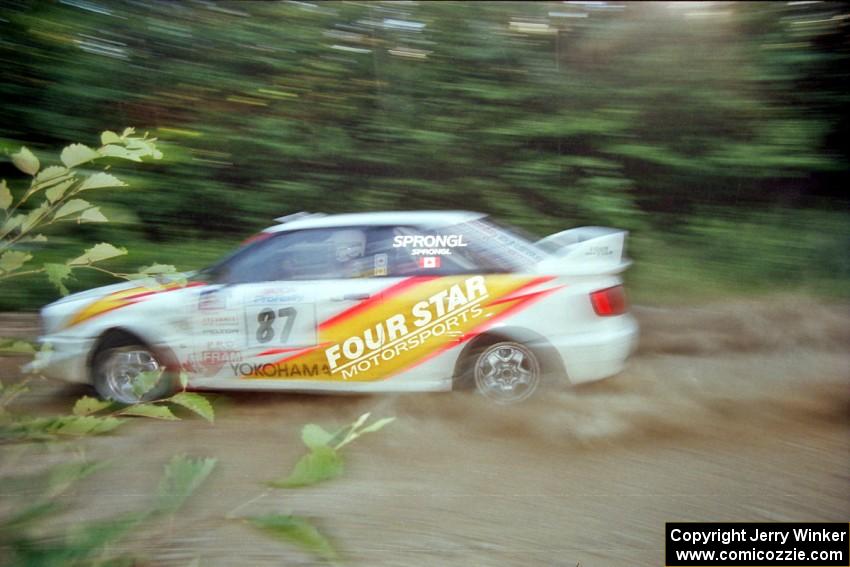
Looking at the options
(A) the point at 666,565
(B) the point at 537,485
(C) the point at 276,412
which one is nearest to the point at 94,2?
(C) the point at 276,412

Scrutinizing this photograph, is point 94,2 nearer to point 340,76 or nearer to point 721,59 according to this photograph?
point 340,76

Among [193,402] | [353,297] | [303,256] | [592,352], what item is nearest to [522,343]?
[592,352]

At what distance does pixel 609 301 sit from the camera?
3232 millimetres

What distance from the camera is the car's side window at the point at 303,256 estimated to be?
10.5ft

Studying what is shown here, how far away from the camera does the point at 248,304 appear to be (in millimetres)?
3186

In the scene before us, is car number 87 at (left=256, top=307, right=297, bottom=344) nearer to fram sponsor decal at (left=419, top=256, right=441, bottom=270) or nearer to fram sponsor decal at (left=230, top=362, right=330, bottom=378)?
fram sponsor decal at (left=230, top=362, right=330, bottom=378)

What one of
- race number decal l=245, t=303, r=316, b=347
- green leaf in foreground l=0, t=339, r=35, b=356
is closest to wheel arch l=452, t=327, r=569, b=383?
race number decal l=245, t=303, r=316, b=347

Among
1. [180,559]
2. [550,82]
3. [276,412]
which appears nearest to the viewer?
[180,559]

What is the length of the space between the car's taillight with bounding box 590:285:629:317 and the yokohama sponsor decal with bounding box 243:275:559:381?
15.9 inches

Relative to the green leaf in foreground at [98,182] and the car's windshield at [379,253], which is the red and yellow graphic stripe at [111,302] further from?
the green leaf in foreground at [98,182]

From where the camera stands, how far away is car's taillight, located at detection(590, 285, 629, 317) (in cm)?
321

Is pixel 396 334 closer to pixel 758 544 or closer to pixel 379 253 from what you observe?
pixel 379 253

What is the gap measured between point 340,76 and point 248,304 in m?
1.11

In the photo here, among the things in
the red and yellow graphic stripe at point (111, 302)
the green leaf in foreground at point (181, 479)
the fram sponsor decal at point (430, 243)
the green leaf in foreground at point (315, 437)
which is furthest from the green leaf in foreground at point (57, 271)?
the fram sponsor decal at point (430, 243)
